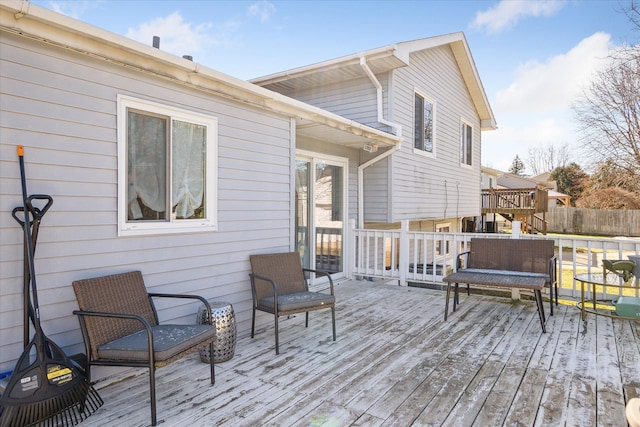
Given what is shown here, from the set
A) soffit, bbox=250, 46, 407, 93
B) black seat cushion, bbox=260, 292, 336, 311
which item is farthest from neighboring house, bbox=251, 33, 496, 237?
black seat cushion, bbox=260, 292, 336, 311

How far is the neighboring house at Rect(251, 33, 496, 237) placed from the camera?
22.8 feet

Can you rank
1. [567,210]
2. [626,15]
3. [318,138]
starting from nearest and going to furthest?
[318,138] < [626,15] < [567,210]

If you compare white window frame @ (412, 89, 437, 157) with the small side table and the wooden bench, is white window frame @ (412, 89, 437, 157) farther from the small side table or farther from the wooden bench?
the small side table

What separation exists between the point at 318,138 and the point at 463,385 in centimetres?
432

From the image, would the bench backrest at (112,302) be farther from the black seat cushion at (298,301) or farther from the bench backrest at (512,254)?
the bench backrest at (512,254)

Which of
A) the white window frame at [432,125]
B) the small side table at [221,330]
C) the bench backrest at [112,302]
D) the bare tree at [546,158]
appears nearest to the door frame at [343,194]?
the white window frame at [432,125]

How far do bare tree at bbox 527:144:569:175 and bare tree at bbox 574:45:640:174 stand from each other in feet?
78.2

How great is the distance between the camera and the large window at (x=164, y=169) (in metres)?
3.14

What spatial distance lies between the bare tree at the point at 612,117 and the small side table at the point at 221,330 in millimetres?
16143

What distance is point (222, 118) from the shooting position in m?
3.92

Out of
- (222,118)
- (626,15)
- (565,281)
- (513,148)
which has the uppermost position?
(513,148)

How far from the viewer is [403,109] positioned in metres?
7.46

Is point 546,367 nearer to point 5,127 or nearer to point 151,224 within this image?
point 151,224

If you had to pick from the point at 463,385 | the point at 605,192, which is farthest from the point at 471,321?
the point at 605,192
